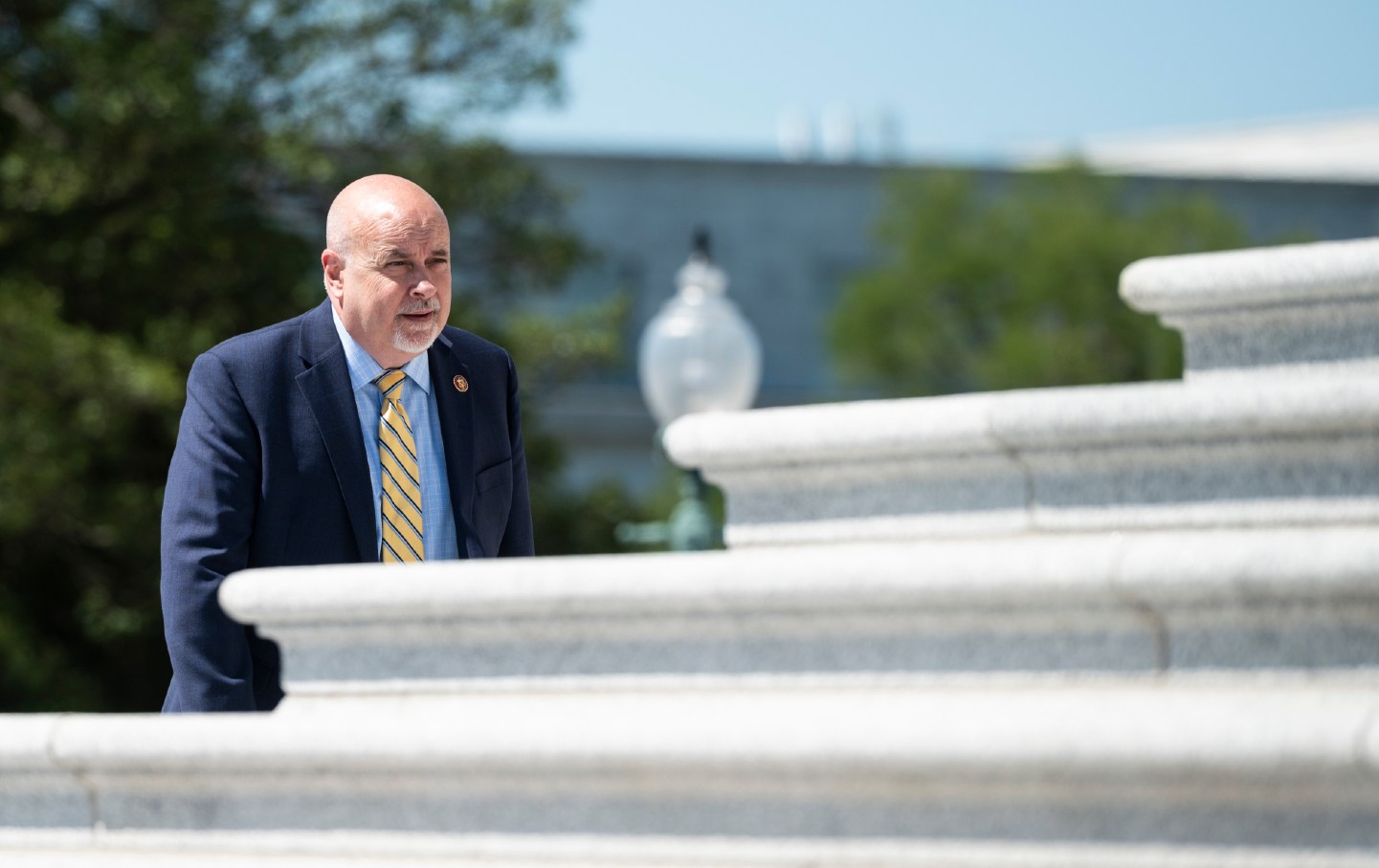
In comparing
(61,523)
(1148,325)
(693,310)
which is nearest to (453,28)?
(61,523)

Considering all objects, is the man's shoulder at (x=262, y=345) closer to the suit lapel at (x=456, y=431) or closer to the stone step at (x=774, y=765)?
the suit lapel at (x=456, y=431)

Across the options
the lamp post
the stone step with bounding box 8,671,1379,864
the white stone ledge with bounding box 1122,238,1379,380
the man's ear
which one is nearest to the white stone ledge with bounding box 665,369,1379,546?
the white stone ledge with bounding box 1122,238,1379,380

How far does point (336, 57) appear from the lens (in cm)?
1688

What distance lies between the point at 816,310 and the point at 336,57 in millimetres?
24716

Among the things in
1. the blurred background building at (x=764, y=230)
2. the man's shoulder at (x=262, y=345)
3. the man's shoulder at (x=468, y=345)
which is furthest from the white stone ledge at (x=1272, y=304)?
the blurred background building at (x=764, y=230)

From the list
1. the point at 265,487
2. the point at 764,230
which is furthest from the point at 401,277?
the point at 764,230

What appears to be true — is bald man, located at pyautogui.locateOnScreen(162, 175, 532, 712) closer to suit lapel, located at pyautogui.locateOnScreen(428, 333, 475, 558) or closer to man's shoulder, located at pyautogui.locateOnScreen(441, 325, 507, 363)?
suit lapel, located at pyautogui.locateOnScreen(428, 333, 475, 558)

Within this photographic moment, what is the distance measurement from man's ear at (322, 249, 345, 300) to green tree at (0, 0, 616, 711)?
1004 cm

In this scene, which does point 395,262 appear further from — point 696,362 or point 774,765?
point 696,362

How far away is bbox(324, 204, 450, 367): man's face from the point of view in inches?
160

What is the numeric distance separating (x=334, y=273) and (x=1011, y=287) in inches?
1406

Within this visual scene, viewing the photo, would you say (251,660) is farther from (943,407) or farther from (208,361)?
(943,407)

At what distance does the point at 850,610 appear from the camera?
3.13 meters

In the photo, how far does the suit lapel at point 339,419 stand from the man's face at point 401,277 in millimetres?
118
